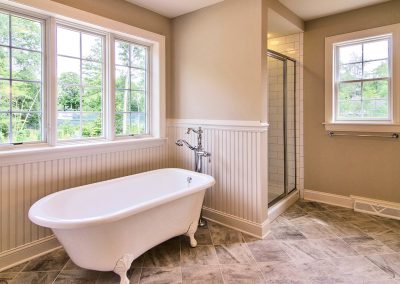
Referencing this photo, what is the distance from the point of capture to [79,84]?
266 cm

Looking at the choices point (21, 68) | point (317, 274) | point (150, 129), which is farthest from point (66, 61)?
point (317, 274)

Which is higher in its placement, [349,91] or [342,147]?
[349,91]

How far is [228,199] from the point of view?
2.92 meters

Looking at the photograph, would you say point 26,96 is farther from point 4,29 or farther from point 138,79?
point 138,79

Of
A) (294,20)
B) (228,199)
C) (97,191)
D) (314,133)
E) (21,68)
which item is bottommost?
(228,199)

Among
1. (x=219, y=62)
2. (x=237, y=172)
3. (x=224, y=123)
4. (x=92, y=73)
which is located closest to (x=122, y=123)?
(x=92, y=73)

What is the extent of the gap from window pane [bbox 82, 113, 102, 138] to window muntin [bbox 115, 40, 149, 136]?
0.21 metres

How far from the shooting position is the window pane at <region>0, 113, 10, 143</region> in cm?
217

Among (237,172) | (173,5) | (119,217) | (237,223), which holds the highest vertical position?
(173,5)

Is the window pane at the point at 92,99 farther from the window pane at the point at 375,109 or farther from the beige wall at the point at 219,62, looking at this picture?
the window pane at the point at 375,109

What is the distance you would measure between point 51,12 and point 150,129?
1.61 metres

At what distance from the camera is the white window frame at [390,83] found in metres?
2.95

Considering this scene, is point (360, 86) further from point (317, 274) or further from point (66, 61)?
point (66, 61)

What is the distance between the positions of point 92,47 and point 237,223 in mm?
2458
